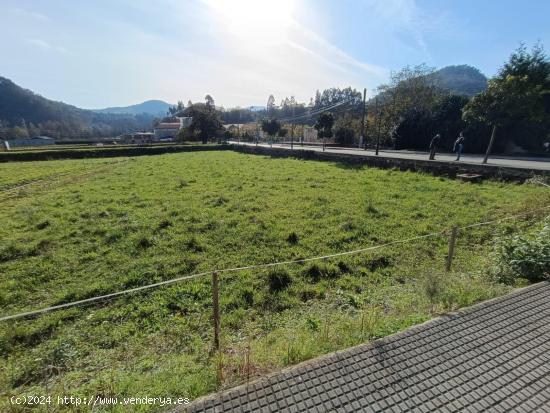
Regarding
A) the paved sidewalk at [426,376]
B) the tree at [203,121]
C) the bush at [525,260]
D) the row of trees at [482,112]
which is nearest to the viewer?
the paved sidewalk at [426,376]

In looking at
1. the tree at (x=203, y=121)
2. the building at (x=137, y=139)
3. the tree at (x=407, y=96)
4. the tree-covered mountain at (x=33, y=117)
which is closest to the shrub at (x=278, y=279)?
the tree at (x=407, y=96)

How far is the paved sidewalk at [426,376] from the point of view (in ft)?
7.89

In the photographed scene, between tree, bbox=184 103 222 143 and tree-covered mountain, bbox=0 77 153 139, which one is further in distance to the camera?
tree-covered mountain, bbox=0 77 153 139

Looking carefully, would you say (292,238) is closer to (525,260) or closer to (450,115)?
(525,260)

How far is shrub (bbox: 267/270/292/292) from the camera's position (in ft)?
18.1

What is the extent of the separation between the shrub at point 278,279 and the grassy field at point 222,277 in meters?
0.02

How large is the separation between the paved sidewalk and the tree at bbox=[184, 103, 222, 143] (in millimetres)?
51097

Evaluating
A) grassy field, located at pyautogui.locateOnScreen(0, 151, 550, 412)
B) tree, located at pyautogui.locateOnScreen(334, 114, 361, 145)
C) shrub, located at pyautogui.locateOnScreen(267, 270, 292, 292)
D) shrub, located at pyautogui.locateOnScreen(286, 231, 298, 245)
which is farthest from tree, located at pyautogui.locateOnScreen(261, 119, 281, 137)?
shrub, located at pyautogui.locateOnScreen(267, 270, 292, 292)

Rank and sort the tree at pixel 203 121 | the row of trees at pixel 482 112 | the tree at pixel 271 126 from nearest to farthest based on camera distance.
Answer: the row of trees at pixel 482 112 → the tree at pixel 203 121 → the tree at pixel 271 126

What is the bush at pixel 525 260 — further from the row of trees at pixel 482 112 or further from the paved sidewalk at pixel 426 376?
the row of trees at pixel 482 112

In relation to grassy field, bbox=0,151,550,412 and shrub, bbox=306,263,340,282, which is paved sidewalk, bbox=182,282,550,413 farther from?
shrub, bbox=306,263,340,282

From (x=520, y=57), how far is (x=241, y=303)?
95.6ft

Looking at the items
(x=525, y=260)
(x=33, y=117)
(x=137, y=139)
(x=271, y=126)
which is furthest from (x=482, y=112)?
(x=33, y=117)

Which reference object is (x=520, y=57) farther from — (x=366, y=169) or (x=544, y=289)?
(x=544, y=289)
